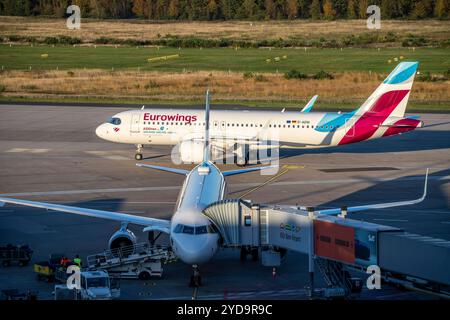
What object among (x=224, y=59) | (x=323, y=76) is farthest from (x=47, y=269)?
(x=224, y=59)

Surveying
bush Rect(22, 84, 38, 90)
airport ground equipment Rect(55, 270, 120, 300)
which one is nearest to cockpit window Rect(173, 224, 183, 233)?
airport ground equipment Rect(55, 270, 120, 300)

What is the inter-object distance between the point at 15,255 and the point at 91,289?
29.1 ft

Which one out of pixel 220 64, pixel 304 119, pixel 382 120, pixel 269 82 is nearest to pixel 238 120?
pixel 304 119

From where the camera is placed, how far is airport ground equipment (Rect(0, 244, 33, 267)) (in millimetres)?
47031

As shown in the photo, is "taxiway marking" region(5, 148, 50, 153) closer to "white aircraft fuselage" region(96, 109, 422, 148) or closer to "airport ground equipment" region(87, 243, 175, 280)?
"white aircraft fuselage" region(96, 109, 422, 148)

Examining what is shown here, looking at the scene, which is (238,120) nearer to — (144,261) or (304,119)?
(304,119)

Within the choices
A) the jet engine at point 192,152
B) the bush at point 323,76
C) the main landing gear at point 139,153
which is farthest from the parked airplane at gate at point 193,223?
the bush at point 323,76

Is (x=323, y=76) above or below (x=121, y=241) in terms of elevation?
above

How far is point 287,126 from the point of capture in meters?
77.8

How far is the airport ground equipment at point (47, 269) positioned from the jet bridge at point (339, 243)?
7565 mm

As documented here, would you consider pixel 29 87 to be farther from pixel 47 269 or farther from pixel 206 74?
pixel 47 269

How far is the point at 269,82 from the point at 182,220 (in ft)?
319

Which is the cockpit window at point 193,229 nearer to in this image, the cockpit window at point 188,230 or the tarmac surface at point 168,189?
the cockpit window at point 188,230

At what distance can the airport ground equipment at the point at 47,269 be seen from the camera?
43906 millimetres
